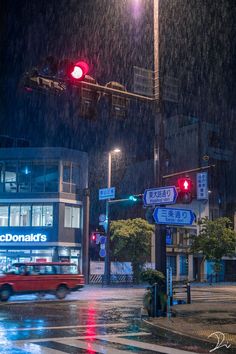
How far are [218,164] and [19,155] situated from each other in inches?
1014

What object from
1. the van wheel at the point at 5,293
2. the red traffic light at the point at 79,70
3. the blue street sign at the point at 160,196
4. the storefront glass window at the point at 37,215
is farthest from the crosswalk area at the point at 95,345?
the storefront glass window at the point at 37,215

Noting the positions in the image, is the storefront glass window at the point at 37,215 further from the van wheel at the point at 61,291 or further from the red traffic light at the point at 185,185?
the red traffic light at the point at 185,185

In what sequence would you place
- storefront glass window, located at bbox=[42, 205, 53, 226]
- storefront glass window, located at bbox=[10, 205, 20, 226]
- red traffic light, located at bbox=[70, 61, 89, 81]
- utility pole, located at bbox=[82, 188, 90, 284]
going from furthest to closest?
storefront glass window, located at bbox=[10, 205, 20, 226] → storefront glass window, located at bbox=[42, 205, 53, 226] → utility pole, located at bbox=[82, 188, 90, 284] → red traffic light, located at bbox=[70, 61, 89, 81]

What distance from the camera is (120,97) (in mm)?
13031

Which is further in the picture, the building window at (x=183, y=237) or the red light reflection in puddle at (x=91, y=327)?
the building window at (x=183, y=237)

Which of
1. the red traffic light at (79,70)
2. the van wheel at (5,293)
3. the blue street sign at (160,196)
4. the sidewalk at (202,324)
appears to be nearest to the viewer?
Result: the red traffic light at (79,70)

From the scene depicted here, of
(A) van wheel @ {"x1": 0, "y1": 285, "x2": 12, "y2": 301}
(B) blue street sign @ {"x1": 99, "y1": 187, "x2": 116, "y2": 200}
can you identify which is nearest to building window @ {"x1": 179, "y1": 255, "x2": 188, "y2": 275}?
(B) blue street sign @ {"x1": 99, "y1": 187, "x2": 116, "y2": 200}

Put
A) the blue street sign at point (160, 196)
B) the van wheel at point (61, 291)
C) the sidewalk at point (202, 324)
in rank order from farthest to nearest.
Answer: the van wheel at point (61, 291) < the blue street sign at point (160, 196) < the sidewalk at point (202, 324)

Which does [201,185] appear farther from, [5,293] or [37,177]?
[5,293]

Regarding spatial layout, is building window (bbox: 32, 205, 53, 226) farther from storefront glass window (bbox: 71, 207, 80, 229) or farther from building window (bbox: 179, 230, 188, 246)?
building window (bbox: 179, 230, 188, 246)

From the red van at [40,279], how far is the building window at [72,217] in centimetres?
1663

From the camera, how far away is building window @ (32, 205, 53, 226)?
4281cm

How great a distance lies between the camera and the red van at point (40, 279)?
24328 mm

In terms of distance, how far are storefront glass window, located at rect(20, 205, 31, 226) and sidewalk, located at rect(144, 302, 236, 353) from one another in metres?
26.4
